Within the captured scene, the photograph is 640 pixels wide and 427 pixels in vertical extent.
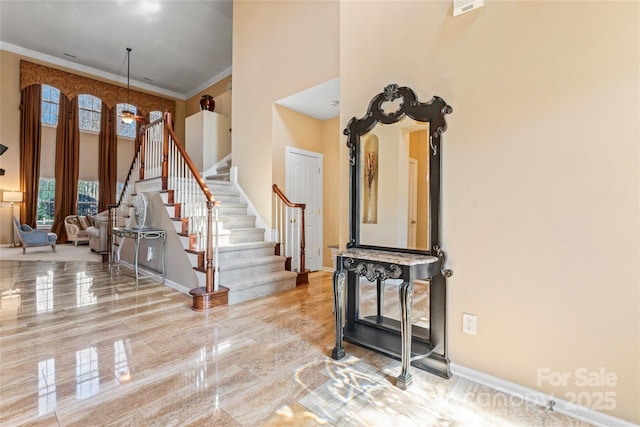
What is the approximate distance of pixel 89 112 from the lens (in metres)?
8.86

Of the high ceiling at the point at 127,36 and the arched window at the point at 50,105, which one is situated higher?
the high ceiling at the point at 127,36

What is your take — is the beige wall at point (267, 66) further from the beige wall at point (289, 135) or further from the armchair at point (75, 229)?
the armchair at point (75, 229)

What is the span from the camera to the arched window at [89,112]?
8703 millimetres

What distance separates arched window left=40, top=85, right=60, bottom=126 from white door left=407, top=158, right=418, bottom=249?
997 centimetres

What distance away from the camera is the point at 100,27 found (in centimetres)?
650

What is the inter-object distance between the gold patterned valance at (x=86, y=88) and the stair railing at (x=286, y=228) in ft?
24.0

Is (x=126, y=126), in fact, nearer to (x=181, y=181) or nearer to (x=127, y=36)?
(x=127, y=36)

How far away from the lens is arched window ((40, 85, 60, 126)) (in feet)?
26.5

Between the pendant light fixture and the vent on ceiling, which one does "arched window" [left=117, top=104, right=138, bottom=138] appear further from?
the vent on ceiling

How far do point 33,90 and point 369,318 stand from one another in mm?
10080

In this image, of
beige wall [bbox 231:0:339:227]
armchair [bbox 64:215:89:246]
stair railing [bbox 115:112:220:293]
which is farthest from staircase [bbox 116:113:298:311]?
armchair [bbox 64:215:89:246]

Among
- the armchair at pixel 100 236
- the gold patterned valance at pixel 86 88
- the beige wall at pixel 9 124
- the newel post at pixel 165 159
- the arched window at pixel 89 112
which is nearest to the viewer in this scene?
the newel post at pixel 165 159

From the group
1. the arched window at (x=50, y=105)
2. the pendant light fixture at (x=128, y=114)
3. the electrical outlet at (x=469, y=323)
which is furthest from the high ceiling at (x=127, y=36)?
the electrical outlet at (x=469, y=323)

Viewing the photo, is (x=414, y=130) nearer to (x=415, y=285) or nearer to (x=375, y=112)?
(x=375, y=112)
